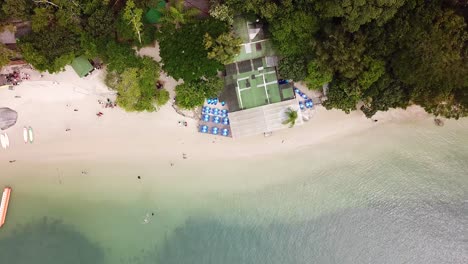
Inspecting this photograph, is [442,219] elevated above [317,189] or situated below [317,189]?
below

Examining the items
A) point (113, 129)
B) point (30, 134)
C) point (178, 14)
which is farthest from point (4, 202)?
point (178, 14)

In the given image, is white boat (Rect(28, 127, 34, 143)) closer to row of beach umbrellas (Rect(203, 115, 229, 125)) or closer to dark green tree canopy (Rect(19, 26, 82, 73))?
dark green tree canopy (Rect(19, 26, 82, 73))

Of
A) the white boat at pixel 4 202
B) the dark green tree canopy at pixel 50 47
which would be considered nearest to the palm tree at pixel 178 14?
the dark green tree canopy at pixel 50 47

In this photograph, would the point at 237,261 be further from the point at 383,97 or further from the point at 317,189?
the point at 383,97

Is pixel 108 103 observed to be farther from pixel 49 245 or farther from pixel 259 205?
pixel 259 205

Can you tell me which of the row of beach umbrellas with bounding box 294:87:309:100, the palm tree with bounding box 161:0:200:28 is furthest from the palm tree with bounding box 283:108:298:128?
the palm tree with bounding box 161:0:200:28

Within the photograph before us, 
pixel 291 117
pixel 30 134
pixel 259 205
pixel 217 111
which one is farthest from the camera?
pixel 259 205

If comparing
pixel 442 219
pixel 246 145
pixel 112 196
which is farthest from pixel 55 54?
pixel 442 219
